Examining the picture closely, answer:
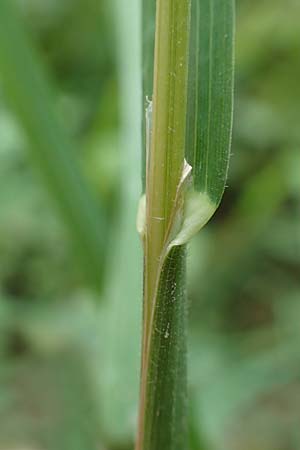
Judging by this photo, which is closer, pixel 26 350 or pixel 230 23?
pixel 230 23

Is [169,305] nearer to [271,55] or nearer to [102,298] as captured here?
[102,298]

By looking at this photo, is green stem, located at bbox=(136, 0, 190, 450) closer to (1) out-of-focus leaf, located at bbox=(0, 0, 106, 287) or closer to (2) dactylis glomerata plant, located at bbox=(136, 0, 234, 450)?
(2) dactylis glomerata plant, located at bbox=(136, 0, 234, 450)

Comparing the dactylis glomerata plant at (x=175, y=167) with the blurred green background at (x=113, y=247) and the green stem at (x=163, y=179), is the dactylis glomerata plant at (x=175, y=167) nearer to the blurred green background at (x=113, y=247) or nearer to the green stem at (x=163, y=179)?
the green stem at (x=163, y=179)

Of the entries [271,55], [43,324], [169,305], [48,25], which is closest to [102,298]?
[43,324]

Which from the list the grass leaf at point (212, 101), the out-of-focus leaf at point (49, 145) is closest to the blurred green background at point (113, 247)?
the out-of-focus leaf at point (49, 145)

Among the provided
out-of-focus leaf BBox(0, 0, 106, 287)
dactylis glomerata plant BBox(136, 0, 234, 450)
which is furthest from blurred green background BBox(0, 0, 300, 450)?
dactylis glomerata plant BBox(136, 0, 234, 450)
